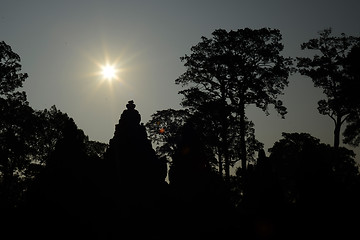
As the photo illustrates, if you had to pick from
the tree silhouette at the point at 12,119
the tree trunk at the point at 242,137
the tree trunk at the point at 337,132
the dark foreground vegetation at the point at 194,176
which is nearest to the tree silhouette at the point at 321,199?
the dark foreground vegetation at the point at 194,176

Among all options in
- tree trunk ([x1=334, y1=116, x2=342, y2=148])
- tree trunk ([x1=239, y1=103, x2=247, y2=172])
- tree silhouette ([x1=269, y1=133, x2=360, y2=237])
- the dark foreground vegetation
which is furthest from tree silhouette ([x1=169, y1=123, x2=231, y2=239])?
tree trunk ([x1=334, y1=116, x2=342, y2=148])

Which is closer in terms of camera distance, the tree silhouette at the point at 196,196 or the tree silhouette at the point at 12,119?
the tree silhouette at the point at 196,196

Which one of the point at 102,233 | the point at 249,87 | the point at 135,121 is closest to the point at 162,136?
the point at 249,87

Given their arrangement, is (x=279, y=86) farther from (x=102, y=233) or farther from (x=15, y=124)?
(x=15, y=124)

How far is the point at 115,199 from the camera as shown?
60.3ft

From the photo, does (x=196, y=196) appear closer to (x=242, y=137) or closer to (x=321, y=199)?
(x=321, y=199)

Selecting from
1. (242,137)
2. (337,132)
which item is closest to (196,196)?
(242,137)

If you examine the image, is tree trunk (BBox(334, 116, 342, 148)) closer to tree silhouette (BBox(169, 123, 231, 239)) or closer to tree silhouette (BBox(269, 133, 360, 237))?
tree silhouette (BBox(269, 133, 360, 237))

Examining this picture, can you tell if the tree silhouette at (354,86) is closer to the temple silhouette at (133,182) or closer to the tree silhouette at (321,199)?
the tree silhouette at (321,199)

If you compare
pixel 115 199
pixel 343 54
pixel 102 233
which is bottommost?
pixel 102 233

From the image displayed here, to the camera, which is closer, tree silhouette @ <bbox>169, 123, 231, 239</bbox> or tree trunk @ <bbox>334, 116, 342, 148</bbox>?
tree silhouette @ <bbox>169, 123, 231, 239</bbox>

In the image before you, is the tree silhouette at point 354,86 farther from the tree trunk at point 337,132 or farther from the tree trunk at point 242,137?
the tree trunk at point 242,137

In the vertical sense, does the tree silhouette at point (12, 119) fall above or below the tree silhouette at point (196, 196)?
above

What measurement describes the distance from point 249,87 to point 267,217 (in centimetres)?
1261
